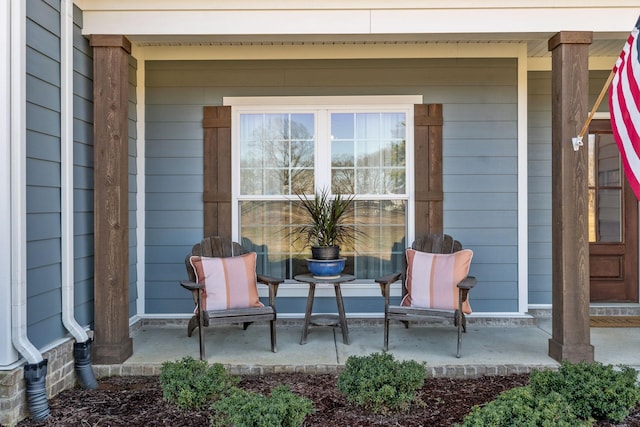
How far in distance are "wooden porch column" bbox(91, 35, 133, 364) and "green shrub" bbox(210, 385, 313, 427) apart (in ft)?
4.41

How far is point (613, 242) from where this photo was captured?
16.9 feet

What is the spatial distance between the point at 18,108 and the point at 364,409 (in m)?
2.50

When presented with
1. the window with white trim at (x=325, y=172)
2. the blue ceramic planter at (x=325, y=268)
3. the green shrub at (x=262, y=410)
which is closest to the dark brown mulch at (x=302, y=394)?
the green shrub at (x=262, y=410)

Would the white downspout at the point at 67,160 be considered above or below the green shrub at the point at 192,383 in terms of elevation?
above

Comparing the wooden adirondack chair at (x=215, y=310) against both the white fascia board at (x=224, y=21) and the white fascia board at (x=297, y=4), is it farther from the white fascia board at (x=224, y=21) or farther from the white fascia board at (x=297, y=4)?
the white fascia board at (x=297, y=4)

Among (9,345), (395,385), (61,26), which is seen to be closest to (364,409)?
(395,385)

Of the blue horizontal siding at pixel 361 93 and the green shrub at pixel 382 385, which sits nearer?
the green shrub at pixel 382 385

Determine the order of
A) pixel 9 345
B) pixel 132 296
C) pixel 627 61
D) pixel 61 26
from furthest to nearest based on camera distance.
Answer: pixel 132 296
pixel 61 26
pixel 627 61
pixel 9 345

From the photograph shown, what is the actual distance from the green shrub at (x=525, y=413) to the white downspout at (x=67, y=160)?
247 centimetres

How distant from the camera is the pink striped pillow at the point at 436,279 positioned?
4.07 metres

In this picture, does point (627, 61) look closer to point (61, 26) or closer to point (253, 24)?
point (253, 24)

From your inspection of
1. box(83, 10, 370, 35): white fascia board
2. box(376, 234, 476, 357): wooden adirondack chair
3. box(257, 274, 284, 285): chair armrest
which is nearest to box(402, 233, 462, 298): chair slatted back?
box(376, 234, 476, 357): wooden adirondack chair

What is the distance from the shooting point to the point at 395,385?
281cm

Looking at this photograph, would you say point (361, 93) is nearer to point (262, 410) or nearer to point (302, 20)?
point (302, 20)
